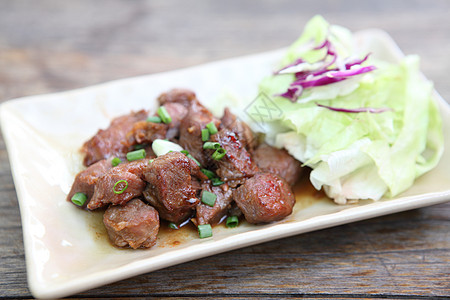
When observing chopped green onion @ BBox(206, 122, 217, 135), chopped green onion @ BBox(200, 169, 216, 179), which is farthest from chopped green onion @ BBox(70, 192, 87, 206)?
chopped green onion @ BBox(206, 122, 217, 135)

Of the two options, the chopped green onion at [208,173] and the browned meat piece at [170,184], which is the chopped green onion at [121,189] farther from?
the chopped green onion at [208,173]

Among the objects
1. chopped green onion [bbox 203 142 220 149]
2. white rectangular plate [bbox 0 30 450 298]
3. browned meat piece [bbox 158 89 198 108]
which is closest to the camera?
white rectangular plate [bbox 0 30 450 298]

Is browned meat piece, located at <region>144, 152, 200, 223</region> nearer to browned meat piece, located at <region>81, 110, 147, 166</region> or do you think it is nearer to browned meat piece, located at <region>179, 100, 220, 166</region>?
browned meat piece, located at <region>179, 100, 220, 166</region>

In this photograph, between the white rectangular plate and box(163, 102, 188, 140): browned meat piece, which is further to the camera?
box(163, 102, 188, 140): browned meat piece

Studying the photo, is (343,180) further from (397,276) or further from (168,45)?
(168,45)

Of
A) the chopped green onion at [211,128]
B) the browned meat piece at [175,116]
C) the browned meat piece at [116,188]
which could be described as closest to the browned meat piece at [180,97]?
the browned meat piece at [175,116]

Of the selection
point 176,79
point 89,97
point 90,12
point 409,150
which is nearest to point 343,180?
point 409,150
